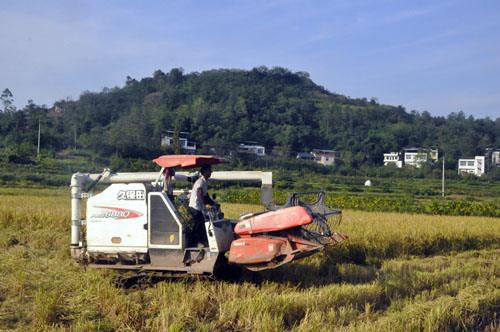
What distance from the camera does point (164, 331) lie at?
16.5 ft

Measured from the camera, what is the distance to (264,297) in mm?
6027

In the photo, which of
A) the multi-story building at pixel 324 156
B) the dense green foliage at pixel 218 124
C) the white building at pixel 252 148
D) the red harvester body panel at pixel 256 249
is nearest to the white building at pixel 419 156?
the dense green foliage at pixel 218 124

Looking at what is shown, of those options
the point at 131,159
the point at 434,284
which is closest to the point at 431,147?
the point at 131,159

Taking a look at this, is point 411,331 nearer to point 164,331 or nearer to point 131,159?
point 164,331

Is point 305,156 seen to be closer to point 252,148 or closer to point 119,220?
point 252,148

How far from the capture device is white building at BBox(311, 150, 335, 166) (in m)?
54.9

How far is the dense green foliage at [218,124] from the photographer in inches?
1781

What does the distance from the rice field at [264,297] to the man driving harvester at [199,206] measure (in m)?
0.66

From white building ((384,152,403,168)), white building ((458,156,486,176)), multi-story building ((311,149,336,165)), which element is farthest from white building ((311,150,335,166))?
white building ((458,156,486,176))

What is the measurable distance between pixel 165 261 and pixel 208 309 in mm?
1323

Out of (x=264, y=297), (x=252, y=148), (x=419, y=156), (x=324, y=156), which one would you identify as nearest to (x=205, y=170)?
(x=264, y=297)

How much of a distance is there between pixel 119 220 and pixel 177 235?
988mm

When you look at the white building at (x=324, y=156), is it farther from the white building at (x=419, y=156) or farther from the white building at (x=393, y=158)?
the white building at (x=419, y=156)

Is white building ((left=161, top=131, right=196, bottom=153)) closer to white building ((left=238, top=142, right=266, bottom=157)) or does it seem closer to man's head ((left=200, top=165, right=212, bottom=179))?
white building ((left=238, top=142, right=266, bottom=157))
